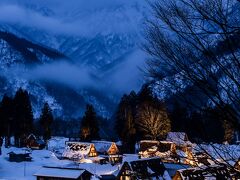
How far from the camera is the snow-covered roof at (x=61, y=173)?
44156mm

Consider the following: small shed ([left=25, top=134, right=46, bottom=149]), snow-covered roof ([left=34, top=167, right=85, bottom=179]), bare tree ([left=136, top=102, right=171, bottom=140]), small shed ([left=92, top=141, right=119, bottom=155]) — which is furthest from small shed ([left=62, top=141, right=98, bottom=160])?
snow-covered roof ([left=34, top=167, right=85, bottom=179])

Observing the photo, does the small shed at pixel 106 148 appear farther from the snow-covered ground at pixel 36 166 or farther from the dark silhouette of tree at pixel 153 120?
the snow-covered ground at pixel 36 166

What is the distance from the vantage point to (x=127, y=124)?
223 feet

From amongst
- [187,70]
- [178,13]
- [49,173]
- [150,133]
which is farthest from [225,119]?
[150,133]

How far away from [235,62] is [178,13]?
3.81ft

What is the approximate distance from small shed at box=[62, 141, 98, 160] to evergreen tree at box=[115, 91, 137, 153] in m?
6.22

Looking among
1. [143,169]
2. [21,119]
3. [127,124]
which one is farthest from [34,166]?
[143,169]

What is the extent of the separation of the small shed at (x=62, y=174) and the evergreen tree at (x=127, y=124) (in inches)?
893

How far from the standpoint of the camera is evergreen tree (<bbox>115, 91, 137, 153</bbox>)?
2692 inches

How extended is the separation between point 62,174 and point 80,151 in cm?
2308

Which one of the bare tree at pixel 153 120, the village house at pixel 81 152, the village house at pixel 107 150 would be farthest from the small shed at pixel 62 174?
the village house at pixel 107 150

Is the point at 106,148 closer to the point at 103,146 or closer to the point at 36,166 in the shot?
the point at 103,146

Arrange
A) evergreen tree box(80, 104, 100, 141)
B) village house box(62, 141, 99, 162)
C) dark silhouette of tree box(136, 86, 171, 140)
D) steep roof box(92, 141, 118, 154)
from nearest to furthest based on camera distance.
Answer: dark silhouette of tree box(136, 86, 171, 140), village house box(62, 141, 99, 162), steep roof box(92, 141, 118, 154), evergreen tree box(80, 104, 100, 141)

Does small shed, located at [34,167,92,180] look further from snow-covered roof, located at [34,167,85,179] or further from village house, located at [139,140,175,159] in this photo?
village house, located at [139,140,175,159]
